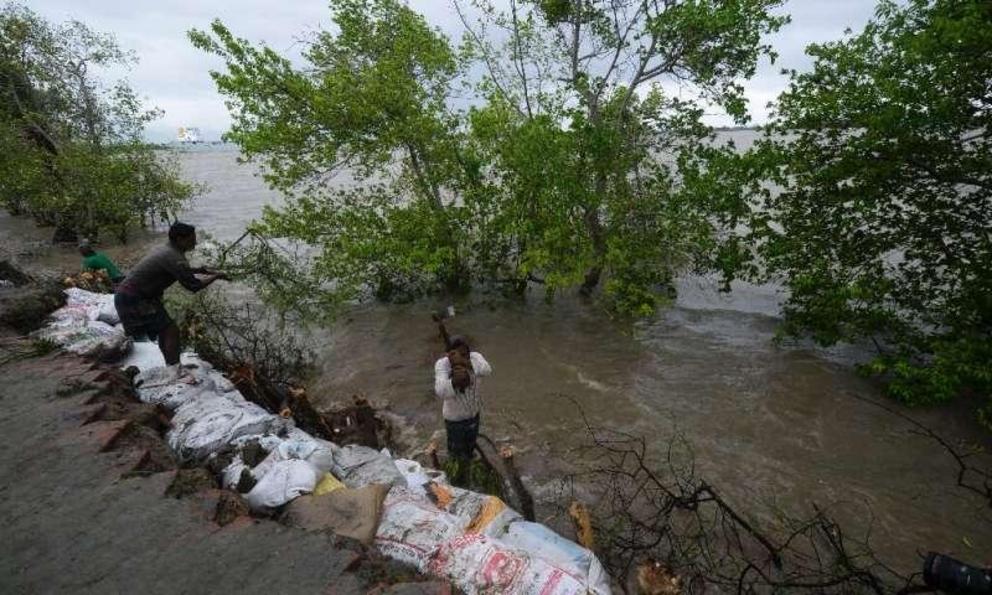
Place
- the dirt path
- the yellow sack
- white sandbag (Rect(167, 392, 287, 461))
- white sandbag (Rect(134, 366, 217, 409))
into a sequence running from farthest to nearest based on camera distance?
white sandbag (Rect(134, 366, 217, 409)) < white sandbag (Rect(167, 392, 287, 461)) < the yellow sack < the dirt path

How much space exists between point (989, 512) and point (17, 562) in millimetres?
7379

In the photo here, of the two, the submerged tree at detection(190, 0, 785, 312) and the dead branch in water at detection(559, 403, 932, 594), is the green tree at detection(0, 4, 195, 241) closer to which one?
the submerged tree at detection(190, 0, 785, 312)

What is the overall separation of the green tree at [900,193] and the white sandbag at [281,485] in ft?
20.2

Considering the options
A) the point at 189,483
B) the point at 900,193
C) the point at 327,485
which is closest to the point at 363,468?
the point at 327,485

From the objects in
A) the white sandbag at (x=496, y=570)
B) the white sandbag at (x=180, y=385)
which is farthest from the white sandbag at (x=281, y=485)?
the white sandbag at (x=180, y=385)

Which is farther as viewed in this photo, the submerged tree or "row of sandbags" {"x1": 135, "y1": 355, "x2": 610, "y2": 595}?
the submerged tree

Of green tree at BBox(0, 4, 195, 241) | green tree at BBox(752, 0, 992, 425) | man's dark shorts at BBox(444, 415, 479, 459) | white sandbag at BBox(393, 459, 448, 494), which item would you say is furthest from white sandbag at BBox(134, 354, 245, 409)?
green tree at BBox(0, 4, 195, 241)

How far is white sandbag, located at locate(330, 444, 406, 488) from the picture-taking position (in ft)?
12.3

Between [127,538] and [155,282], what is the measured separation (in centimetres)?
279

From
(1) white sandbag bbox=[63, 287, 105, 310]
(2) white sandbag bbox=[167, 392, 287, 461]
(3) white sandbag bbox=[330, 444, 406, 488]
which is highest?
(1) white sandbag bbox=[63, 287, 105, 310]

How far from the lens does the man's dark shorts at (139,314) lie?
4.87 m

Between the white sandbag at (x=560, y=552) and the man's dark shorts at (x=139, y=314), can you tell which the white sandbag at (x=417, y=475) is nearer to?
the white sandbag at (x=560, y=552)

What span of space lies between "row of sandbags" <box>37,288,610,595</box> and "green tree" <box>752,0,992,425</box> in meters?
5.03

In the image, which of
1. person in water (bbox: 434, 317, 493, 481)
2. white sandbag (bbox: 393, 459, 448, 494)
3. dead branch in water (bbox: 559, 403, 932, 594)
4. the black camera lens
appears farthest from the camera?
person in water (bbox: 434, 317, 493, 481)
